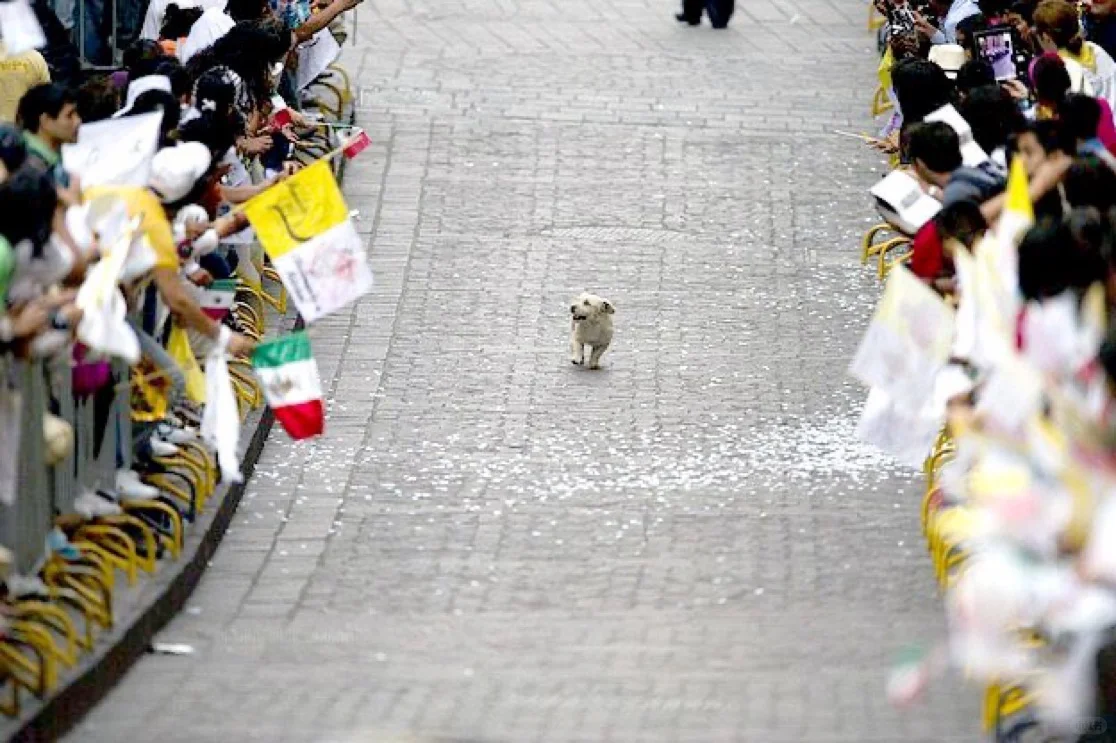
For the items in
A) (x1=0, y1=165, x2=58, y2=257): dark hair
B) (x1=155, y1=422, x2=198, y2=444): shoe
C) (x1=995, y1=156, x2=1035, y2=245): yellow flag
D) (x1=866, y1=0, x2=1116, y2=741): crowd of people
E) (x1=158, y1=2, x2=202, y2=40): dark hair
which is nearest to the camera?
(x1=866, y1=0, x2=1116, y2=741): crowd of people

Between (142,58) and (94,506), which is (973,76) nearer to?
(142,58)

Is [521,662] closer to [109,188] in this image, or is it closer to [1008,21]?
[109,188]

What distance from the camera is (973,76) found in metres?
14.8

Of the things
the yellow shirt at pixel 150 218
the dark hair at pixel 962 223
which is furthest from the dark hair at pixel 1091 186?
the yellow shirt at pixel 150 218

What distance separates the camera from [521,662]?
11.5 meters

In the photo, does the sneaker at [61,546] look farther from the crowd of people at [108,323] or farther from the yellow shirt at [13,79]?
the yellow shirt at [13,79]

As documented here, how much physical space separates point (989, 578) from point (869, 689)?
3187 mm

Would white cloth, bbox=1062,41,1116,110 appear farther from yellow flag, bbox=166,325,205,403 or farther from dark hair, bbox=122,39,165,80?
yellow flag, bbox=166,325,205,403

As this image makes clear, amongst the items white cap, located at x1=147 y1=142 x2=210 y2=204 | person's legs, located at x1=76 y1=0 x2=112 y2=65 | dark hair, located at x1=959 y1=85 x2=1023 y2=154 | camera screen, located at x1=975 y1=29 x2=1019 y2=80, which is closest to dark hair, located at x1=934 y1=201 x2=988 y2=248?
dark hair, located at x1=959 y1=85 x2=1023 y2=154

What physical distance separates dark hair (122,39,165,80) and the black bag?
10.5 metres

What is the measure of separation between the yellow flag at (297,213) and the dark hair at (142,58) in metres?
2.57

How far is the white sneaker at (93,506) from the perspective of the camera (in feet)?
39.1

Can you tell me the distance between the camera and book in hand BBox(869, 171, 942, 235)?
13.2 metres

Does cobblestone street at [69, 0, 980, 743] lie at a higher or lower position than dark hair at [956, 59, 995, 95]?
lower
